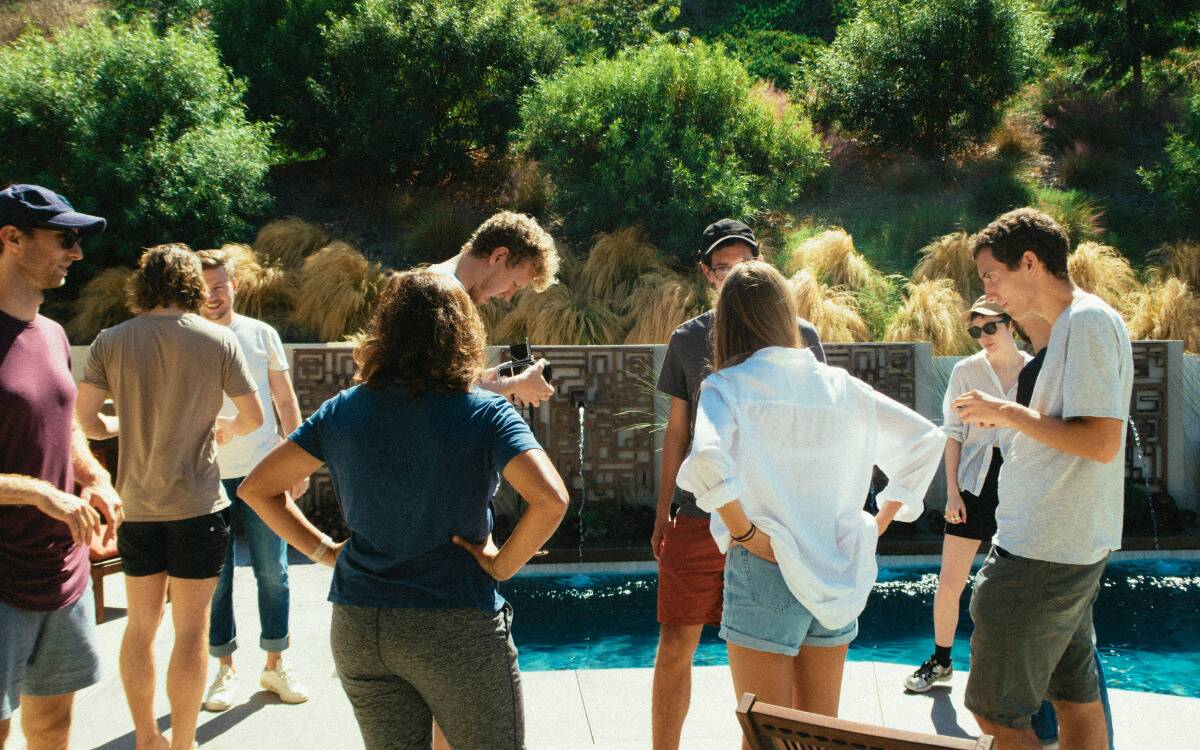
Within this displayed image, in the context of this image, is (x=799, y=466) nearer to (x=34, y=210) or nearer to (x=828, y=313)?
(x=34, y=210)

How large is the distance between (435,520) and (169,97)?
1113 cm

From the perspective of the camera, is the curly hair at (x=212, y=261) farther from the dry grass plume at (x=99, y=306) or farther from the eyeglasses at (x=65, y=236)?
the dry grass plume at (x=99, y=306)

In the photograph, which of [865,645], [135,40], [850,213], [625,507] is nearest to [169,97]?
[135,40]

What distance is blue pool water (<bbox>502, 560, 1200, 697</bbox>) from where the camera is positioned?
5.75 meters

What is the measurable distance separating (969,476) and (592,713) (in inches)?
77.1

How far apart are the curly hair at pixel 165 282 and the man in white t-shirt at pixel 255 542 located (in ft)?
2.29

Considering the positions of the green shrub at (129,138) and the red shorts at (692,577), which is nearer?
the red shorts at (692,577)

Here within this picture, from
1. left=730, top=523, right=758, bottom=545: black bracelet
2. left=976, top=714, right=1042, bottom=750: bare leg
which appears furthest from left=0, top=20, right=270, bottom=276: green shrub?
left=976, top=714, right=1042, bottom=750: bare leg

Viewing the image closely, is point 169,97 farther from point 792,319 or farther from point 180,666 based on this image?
point 792,319

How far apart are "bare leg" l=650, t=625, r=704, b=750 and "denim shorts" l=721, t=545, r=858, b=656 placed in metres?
0.52

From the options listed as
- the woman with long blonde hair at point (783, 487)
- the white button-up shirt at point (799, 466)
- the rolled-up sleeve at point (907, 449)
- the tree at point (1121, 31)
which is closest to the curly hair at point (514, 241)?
the woman with long blonde hair at point (783, 487)

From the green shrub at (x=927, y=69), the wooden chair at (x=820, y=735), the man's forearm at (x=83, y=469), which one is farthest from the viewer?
the green shrub at (x=927, y=69)

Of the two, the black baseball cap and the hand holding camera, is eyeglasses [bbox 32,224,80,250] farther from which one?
the black baseball cap

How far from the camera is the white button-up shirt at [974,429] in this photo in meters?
4.36
